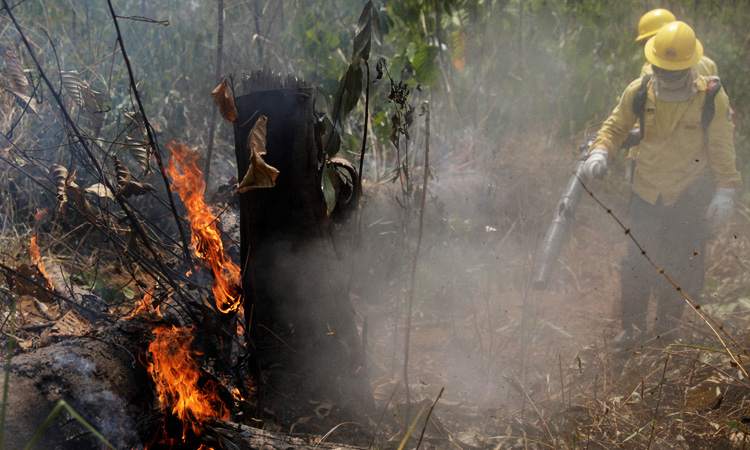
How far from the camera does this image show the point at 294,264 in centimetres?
248

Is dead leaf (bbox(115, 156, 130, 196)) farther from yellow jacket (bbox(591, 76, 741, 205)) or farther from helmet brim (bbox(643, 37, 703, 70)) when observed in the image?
helmet brim (bbox(643, 37, 703, 70))

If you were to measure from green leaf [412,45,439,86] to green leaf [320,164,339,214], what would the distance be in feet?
9.92

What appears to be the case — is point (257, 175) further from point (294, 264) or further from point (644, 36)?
point (644, 36)

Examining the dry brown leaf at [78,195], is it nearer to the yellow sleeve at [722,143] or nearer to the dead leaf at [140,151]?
the dead leaf at [140,151]

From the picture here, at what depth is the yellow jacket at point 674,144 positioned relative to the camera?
11.2 ft

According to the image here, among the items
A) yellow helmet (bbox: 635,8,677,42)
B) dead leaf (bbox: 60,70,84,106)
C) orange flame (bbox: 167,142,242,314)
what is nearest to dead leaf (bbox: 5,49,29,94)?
dead leaf (bbox: 60,70,84,106)

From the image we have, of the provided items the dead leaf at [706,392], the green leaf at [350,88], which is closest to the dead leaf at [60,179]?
the green leaf at [350,88]

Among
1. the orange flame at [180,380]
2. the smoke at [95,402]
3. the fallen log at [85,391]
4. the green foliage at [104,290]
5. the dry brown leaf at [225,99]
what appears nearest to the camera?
the fallen log at [85,391]

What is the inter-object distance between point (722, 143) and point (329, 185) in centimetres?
280

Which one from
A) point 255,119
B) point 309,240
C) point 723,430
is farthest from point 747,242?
point 255,119

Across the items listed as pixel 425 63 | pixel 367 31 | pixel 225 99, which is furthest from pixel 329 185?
pixel 425 63

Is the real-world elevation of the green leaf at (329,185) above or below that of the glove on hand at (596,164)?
above

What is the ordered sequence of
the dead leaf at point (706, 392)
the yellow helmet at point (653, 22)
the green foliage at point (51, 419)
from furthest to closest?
the yellow helmet at point (653, 22), the dead leaf at point (706, 392), the green foliage at point (51, 419)

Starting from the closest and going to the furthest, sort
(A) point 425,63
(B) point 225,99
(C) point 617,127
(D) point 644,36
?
(B) point 225,99, (C) point 617,127, (D) point 644,36, (A) point 425,63
